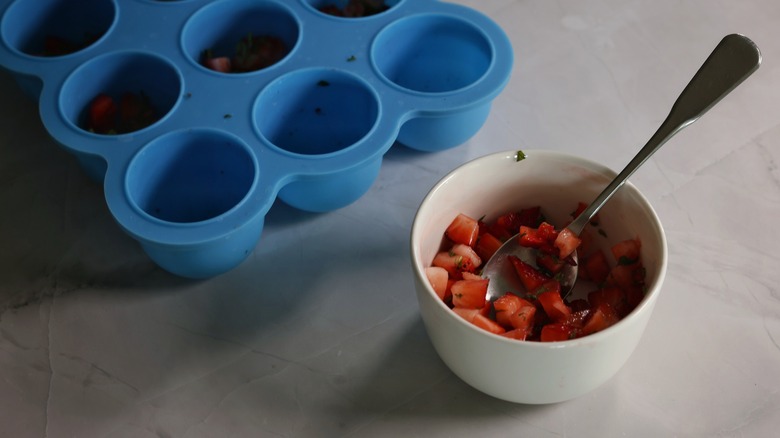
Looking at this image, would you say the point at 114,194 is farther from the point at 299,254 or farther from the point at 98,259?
the point at 299,254

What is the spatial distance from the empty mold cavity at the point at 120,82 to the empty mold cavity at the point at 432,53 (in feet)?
1.00

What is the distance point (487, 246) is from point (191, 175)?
41 centimetres

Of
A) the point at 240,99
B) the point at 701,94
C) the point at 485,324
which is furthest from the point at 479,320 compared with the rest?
the point at 240,99

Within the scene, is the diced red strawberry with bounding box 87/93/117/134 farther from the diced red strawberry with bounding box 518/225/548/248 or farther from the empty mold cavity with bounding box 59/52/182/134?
the diced red strawberry with bounding box 518/225/548/248

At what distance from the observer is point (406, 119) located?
1027mm

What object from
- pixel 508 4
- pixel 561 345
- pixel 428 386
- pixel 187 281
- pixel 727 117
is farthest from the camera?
pixel 508 4

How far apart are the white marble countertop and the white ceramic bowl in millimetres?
85

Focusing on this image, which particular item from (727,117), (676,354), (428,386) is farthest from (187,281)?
(727,117)

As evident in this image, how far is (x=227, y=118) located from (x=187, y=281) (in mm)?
218

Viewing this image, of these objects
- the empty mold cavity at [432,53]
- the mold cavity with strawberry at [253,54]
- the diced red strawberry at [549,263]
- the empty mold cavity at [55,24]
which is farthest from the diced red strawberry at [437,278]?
the empty mold cavity at [55,24]

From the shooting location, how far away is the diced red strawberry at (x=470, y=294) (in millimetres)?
834

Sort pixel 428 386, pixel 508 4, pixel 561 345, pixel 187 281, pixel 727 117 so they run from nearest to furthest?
pixel 561 345 < pixel 428 386 < pixel 187 281 < pixel 727 117 < pixel 508 4

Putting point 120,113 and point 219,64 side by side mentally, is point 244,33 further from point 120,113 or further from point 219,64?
point 120,113

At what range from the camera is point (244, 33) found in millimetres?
1224
